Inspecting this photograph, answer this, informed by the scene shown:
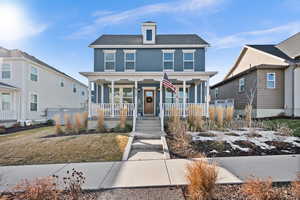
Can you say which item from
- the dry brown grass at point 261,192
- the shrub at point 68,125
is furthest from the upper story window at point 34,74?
the dry brown grass at point 261,192

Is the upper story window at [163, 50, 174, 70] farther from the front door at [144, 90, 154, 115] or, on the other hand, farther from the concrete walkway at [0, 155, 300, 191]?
the concrete walkway at [0, 155, 300, 191]

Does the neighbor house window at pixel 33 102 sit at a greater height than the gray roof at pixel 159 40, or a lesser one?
lesser

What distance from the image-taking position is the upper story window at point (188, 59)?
40.6 ft

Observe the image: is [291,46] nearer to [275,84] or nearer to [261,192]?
[275,84]

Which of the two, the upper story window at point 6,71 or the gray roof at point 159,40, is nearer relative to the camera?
the gray roof at point 159,40

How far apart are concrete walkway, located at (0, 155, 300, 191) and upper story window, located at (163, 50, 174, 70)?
29.3 ft

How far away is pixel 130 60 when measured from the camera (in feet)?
41.2

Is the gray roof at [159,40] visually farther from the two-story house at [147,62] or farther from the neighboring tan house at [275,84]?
the neighboring tan house at [275,84]

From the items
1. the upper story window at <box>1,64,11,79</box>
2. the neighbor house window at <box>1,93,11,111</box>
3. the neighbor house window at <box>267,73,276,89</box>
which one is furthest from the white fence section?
the neighbor house window at <box>267,73,276,89</box>

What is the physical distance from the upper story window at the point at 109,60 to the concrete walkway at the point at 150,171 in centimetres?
924

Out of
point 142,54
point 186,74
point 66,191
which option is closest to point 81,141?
point 66,191

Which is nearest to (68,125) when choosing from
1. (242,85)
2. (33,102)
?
(33,102)

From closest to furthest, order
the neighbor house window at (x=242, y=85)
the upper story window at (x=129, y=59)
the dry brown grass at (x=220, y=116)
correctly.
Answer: the dry brown grass at (x=220, y=116), the upper story window at (x=129, y=59), the neighbor house window at (x=242, y=85)

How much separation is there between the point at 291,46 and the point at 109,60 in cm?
1765
